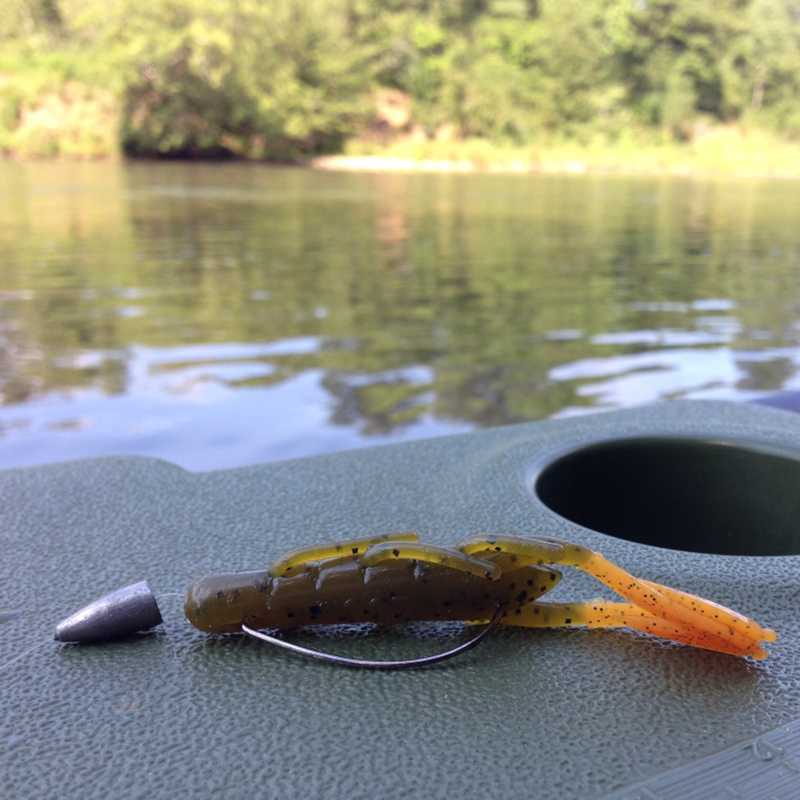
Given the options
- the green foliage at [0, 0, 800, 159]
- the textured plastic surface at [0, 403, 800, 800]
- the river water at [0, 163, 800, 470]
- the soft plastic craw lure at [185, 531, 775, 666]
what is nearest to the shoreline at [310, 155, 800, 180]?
the green foliage at [0, 0, 800, 159]

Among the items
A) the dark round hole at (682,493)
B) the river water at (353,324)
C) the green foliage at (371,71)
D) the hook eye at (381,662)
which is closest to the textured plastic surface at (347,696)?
the hook eye at (381,662)

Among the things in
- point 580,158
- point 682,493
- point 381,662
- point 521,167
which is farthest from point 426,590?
point 580,158

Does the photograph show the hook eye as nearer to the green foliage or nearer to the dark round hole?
the dark round hole

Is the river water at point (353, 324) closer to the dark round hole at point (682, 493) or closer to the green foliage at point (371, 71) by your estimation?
the dark round hole at point (682, 493)

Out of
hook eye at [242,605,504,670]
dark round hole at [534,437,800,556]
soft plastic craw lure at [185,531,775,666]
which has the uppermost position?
soft plastic craw lure at [185,531,775,666]

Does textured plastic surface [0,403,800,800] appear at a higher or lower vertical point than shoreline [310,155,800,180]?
lower
